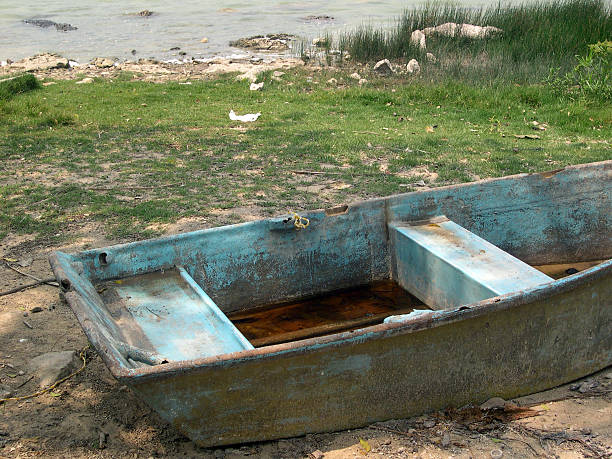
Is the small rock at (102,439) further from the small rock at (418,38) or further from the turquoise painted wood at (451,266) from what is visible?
the small rock at (418,38)

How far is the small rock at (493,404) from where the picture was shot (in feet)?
10.6

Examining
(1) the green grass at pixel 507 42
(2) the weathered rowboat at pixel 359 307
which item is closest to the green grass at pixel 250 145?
(1) the green grass at pixel 507 42

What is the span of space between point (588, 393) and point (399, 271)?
1.35 m

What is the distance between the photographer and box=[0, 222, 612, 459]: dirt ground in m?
2.91

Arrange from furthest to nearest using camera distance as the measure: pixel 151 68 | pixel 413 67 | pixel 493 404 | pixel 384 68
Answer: pixel 151 68 → pixel 384 68 → pixel 413 67 → pixel 493 404

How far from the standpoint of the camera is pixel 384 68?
990 cm

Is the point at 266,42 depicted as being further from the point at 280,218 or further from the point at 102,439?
the point at 102,439

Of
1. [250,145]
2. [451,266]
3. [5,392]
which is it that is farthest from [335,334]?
[250,145]

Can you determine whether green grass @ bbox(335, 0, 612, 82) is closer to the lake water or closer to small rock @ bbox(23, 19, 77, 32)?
the lake water

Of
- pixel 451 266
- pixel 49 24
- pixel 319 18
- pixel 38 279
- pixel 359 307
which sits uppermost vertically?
pixel 49 24

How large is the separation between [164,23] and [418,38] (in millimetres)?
9946

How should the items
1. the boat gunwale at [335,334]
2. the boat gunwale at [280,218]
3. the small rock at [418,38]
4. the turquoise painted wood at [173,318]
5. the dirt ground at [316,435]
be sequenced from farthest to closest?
the small rock at [418,38] → the boat gunwale at [280,218] → the turquoise painted wood at [173,318] → the dirt ground at [316,435] → the boat gunwale at [335,334]

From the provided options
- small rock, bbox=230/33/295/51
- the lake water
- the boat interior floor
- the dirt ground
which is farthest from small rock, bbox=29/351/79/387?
small rock, bbox=230/33/295/51

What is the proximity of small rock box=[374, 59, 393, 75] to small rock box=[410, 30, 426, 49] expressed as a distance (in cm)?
59
